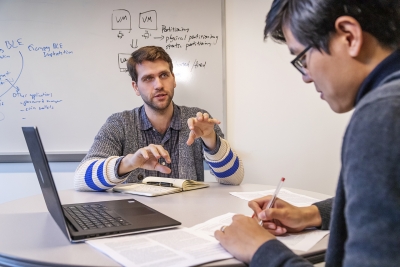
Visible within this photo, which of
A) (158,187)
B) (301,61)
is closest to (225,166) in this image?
(158,187)

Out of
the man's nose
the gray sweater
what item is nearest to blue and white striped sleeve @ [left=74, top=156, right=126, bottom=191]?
the gray sweater

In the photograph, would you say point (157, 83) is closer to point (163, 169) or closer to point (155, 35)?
point (155, 35)

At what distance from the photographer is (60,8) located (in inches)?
92.8

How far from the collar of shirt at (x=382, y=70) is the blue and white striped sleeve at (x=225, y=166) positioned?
1.06 m

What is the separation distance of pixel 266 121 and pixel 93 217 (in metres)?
1.56

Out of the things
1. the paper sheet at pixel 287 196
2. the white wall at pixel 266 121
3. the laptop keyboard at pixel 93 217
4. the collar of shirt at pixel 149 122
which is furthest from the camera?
the white wall at pixel 266 121

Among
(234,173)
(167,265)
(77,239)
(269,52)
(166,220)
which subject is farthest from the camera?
(269,52)

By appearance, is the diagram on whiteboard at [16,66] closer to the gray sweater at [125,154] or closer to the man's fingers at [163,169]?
the gray sweater at [125,154]

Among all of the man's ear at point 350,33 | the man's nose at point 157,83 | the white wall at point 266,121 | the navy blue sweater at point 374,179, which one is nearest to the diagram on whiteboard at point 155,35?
the white wall at point 266,121

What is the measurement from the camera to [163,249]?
2.56 ft

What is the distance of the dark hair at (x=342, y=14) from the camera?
1.98 ft

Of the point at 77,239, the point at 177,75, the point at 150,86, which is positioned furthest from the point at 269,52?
the point at 77,239

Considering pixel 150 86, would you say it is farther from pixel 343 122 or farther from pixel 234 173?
pixel 343 122

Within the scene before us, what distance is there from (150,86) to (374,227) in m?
1.62
